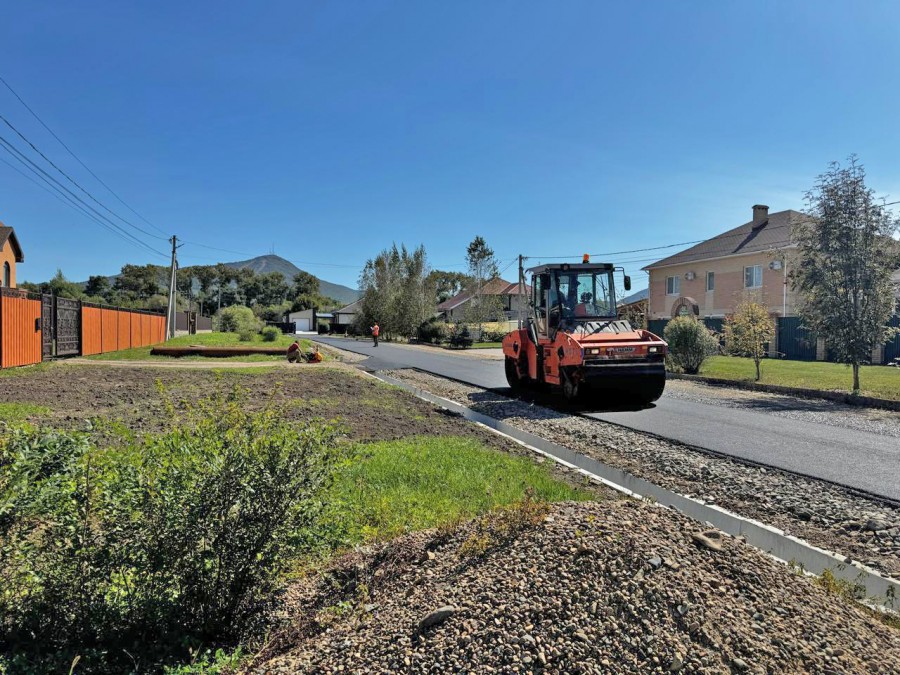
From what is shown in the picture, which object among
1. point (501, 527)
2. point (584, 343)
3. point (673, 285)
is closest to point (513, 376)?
point (584, 343)

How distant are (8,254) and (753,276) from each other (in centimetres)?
4936

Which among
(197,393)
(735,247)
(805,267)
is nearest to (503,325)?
(735,247)

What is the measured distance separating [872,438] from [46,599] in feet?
32.8

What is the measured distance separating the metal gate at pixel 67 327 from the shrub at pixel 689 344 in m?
20.9

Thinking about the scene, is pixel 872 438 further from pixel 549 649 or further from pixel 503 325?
pixel 503 325

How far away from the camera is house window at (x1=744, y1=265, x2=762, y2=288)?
31.9m

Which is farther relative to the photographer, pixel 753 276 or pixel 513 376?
pixel 753 276

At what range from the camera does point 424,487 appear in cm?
521

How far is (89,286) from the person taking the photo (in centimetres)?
9344

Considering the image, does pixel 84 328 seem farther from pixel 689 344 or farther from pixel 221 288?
pixel 221 288

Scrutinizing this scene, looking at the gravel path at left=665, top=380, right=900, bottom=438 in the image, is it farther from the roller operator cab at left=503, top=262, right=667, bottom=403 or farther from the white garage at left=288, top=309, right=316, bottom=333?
the white garage at left=288, top=309, right=316, bottom=333

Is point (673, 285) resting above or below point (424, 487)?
above

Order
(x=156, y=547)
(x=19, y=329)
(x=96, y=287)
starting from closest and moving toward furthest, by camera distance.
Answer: (x=156, y=547)
(x=19, y=329)
(x=96, y=287)

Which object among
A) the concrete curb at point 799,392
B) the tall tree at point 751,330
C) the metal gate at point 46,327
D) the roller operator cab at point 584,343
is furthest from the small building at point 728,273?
the metal gate at point 46,327
